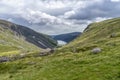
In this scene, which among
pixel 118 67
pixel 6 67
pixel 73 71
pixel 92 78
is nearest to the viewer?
pixel 92 78

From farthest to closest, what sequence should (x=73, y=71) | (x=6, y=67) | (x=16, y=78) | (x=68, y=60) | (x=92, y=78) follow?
(x=6, y=67) → (x=68, y=60) → (x=16, y=78) → (x=73, y=71) → (x=92, y=78)

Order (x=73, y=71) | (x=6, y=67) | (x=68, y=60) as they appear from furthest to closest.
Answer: (x=6, y=67)
(x=68, y=60)
(x=73, y=71)

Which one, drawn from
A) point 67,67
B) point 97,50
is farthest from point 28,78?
point 97,50

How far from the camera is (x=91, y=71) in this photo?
4984cm

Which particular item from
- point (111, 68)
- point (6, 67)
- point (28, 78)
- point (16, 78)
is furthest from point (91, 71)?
point (6, 67)

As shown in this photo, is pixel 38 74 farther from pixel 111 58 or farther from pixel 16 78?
pixel 111 58

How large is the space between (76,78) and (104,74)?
4.87 m

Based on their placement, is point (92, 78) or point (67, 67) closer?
point (92, 78)

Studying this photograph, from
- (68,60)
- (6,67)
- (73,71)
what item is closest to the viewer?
(73,71)

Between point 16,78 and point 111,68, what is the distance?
1991 cm

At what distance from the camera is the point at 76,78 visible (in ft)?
156

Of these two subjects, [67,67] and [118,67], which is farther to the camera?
[67,67]

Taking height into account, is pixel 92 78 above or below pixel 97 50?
below

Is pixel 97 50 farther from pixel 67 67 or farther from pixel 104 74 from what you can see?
pixel 104 74
